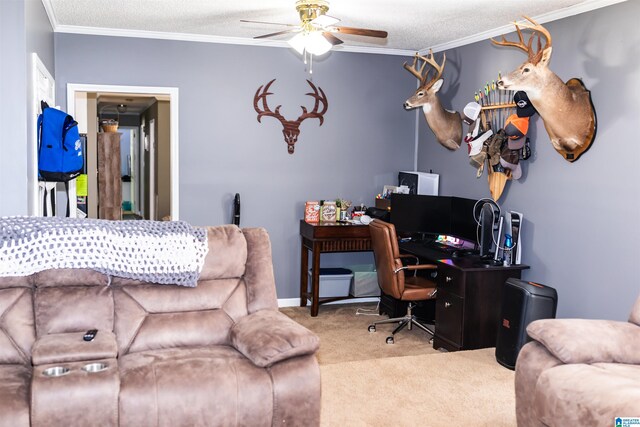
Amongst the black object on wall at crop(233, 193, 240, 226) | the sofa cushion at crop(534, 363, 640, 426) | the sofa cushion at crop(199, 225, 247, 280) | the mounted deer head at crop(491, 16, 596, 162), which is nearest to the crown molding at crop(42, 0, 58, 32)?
the black object on wall at crop(233, 193, 240, 226)

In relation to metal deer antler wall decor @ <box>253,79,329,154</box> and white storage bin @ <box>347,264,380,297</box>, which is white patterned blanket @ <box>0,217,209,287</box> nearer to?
metal deer antler wall decor @ <box>253,79,329,154</box>

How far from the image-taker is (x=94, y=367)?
2.58 meters

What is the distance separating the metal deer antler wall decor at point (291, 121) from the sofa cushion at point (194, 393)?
3.57m

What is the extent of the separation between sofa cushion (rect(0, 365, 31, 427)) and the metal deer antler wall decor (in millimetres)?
3830

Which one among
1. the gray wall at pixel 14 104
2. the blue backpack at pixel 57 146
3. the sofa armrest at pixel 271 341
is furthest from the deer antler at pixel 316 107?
the sofa armrest at pixel 271 341

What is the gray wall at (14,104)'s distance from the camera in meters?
3.56

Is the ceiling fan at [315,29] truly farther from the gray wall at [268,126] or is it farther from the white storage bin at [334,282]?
the white storage bin at [334,282]

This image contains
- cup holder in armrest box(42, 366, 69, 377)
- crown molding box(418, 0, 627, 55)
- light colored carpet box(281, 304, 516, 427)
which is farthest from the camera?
crown molding box(418, 0, 627, 55)

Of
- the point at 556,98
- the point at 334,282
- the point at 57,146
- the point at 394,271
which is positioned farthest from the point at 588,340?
the point at 334,282

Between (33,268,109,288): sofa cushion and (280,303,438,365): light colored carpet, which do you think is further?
(280,303,438,365): light colored carpet

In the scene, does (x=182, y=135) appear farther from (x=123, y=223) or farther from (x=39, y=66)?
(x=123, y=223)

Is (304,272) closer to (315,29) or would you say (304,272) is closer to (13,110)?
(315,29)

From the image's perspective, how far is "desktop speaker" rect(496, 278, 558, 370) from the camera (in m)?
4.05

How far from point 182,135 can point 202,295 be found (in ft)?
9.60
